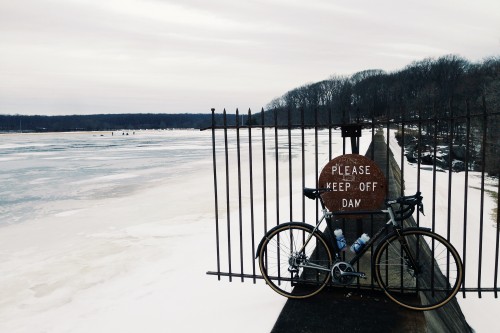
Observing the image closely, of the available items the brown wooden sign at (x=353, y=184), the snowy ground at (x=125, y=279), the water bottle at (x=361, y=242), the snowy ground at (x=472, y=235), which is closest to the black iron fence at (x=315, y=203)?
the snowy ground at (x=472, y=235)

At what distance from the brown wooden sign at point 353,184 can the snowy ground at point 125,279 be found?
4.68ft

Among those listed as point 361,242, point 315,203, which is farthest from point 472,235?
point 361,242

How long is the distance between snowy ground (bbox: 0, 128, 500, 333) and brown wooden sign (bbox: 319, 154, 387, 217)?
1.43m

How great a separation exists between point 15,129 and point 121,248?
179 metres

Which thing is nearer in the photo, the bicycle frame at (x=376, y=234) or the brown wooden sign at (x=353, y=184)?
the bicycle frame at (x=376, y=234)

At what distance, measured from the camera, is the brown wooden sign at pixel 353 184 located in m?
4.51

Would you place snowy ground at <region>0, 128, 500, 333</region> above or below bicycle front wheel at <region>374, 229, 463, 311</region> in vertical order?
below

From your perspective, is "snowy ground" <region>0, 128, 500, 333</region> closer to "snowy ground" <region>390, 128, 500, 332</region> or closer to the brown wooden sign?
"snowy ground" <region>390, 128, 500, 332</region>

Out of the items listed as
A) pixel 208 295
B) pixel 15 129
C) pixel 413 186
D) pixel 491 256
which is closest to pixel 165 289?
pixel 208 295

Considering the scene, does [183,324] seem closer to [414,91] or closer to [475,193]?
[475,193]

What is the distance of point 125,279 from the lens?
19.4 feet

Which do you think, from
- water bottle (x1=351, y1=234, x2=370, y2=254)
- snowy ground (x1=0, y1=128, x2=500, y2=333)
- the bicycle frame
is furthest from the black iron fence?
water bottle (x1=351, y1=234, x2=370, y2=254)

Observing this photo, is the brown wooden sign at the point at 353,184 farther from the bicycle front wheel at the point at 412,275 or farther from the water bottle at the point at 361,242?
the bicycle front wheel at the point at 412,275

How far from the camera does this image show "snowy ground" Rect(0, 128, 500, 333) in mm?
4559
